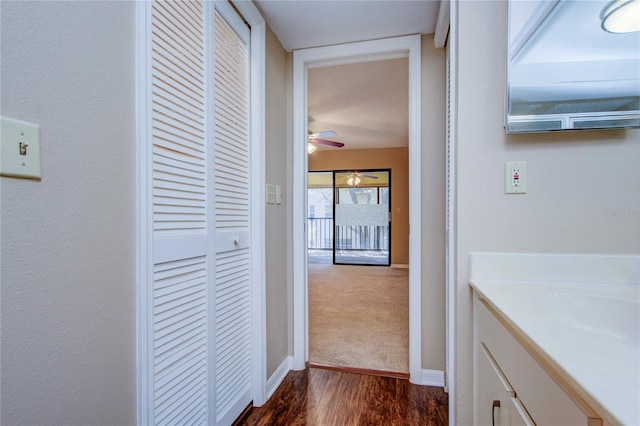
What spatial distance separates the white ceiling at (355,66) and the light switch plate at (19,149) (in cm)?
141

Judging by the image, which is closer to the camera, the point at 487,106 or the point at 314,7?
the point at 487,106

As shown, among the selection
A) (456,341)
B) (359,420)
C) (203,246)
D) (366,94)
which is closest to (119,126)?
(203,246)

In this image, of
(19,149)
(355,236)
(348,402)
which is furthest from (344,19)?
(355,236)

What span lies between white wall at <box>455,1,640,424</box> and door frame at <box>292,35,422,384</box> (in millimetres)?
662

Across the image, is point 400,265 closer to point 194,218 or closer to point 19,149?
point 194,218

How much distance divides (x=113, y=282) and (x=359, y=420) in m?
1.40

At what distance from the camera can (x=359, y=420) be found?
155cm

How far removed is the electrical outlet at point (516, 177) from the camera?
1.17 m

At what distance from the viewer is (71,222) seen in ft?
2.36

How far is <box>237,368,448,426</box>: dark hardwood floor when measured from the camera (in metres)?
1.56

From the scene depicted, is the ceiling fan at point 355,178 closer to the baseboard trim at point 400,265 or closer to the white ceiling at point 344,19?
the baseboard trim at point 400,265

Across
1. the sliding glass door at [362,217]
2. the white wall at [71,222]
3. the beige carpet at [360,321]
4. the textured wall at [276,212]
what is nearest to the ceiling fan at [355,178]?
the sliding glass door at [362,217]

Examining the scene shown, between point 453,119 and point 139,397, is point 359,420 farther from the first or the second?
point 453,119

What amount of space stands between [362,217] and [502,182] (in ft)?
16.5
